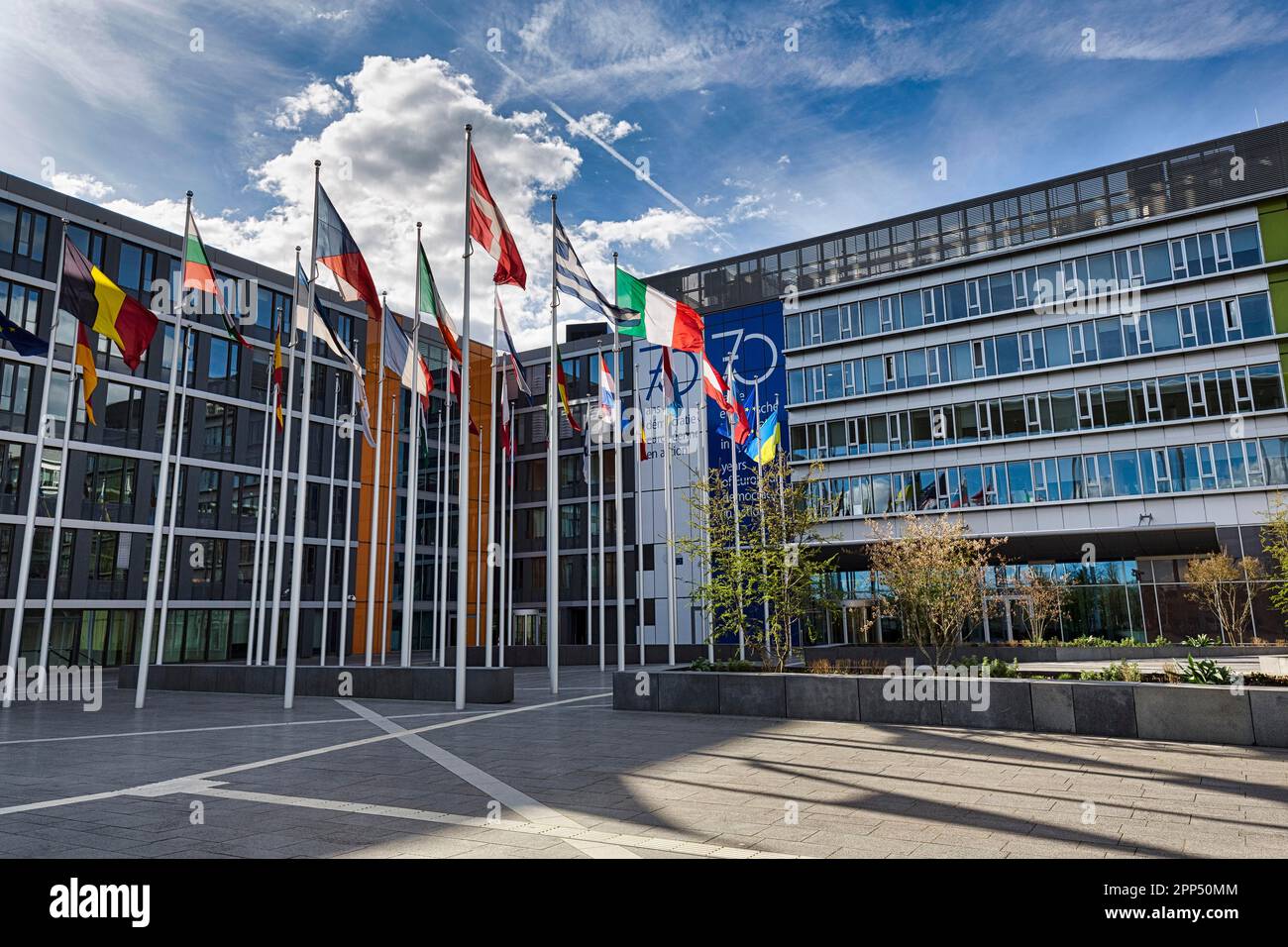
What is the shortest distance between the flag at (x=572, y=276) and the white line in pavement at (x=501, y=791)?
11.2m

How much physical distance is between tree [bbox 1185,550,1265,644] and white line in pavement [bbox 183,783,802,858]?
122ft

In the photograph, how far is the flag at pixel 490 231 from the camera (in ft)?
67.4

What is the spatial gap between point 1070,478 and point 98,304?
42.5 meters

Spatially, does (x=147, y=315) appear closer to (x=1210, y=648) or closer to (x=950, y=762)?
(x=950, y=762)

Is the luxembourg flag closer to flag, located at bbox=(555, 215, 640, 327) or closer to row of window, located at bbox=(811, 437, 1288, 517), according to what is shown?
flag, located at bbox=(555, 215, 640, 327)

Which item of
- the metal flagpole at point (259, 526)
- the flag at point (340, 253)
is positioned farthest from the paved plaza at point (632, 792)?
the metal flagpole at point (259, 526)

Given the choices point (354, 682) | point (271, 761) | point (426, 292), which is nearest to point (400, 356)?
point (426, 292)

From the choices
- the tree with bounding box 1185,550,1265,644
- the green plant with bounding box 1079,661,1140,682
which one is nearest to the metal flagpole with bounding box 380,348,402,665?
the green plant with bounding box 1079,661,1140,682

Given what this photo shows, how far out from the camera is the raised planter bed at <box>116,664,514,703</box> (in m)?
21.7

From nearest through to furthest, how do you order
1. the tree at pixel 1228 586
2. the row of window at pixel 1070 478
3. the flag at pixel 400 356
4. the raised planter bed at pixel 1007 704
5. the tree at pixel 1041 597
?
1. the raised planter bed at pixel 1007 704
2. the flag at pixel 400 356
3. the tree at pixel 1228 586
4. the tree at pixel 1041 597
5. the row of window at pixel 1070 478

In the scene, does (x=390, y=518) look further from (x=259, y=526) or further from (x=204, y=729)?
(x=204, y=729)

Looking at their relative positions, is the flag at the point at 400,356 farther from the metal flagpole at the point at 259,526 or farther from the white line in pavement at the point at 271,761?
the white line in pavement at the point at 271,761

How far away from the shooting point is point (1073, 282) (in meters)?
45.5
